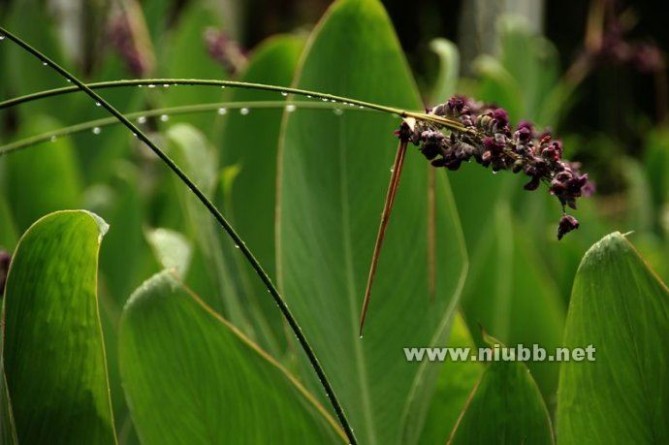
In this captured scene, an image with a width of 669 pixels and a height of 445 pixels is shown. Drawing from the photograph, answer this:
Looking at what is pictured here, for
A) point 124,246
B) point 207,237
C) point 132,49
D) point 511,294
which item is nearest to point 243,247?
point 207,237

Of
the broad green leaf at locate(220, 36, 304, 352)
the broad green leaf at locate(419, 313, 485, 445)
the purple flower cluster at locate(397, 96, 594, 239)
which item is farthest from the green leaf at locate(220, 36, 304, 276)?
the purple flower cluster at locate(397, 96, 594, 239)

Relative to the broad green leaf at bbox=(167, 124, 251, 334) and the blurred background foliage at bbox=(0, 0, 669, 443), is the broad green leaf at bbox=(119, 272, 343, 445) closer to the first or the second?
the blurred background foliage at bbox=(0, 0, 669, 443)

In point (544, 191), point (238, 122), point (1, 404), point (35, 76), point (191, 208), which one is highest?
point (35, 76)

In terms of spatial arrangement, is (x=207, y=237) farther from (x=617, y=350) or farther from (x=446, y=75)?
(x=617, y=350)

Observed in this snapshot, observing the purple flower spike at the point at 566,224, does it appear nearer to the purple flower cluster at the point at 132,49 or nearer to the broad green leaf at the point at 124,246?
the broad green leaf at the point at 124,246

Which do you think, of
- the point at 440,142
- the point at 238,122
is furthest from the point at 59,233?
the point at 238,122

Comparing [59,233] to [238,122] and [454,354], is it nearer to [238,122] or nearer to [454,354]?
[454,354]
